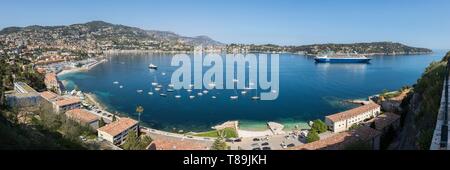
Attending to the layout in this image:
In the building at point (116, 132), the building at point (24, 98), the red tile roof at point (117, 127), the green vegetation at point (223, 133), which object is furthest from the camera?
the building at point (24, 98)

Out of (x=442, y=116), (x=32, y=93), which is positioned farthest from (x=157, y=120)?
(x=442, y=116)

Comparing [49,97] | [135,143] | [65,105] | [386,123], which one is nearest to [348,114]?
[386,123]

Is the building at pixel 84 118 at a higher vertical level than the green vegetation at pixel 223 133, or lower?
higher

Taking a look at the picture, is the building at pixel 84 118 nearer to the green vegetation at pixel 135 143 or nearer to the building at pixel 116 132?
the building at pixel 116 132

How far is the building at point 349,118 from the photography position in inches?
738

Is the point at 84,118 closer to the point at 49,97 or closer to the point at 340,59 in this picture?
the point at 49,97

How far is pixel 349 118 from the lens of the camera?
19359 mm

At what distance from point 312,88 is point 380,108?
14.0 meters

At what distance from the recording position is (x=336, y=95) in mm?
32375

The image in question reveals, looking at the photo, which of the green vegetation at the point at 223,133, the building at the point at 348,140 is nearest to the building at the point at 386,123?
the building at the point at 348,140

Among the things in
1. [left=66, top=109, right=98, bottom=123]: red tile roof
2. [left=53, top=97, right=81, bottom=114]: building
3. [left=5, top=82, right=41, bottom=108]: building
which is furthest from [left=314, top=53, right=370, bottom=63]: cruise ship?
[left=66, top=109, right=98, bottom=123]: red tile roof
